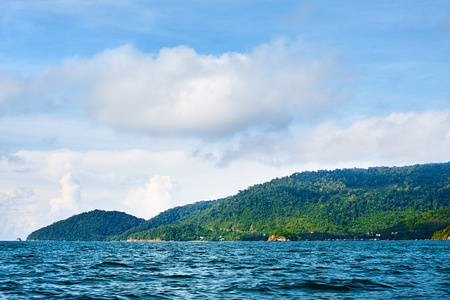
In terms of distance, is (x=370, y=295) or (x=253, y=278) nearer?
(x=370, y=295)

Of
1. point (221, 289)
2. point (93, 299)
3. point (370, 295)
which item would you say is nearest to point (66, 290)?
point (93, 299)

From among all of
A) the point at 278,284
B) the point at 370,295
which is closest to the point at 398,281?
→ the point at 370,295

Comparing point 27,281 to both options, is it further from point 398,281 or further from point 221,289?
point 398,281

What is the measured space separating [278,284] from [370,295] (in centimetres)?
1050

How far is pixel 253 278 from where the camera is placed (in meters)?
48.3

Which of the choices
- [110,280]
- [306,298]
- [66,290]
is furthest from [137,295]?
[306,298]

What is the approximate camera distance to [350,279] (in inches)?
1826

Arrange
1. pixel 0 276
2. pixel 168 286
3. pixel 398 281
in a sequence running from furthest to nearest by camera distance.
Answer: pixel 0 276, pixel 398 281, pixel 168 286

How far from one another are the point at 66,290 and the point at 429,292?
36195mm

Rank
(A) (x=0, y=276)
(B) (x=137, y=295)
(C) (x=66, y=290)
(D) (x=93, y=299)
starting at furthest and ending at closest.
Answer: (A) (x=0, y=276) → (C) (x=66, y=290) → (B) (x=137, y=295) → (D) (x=93, y=299)

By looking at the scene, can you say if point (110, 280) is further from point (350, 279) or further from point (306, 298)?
point (350, 279)

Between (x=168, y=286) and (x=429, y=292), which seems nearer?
(x=429, y=292)

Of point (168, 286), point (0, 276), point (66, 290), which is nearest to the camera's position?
point (66, 290)

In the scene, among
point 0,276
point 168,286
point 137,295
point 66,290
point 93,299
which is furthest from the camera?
point 0,276
